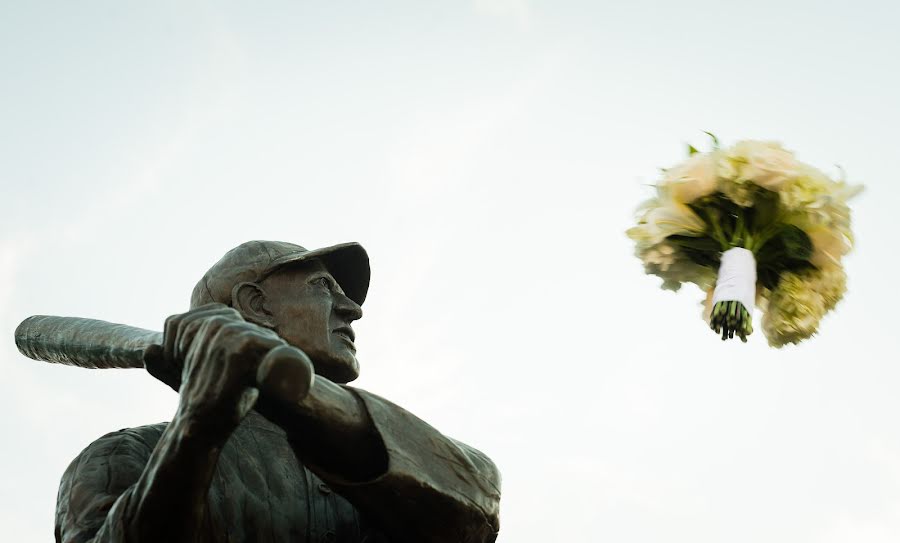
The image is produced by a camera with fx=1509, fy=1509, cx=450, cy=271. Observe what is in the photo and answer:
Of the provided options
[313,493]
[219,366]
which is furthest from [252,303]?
[219,366]

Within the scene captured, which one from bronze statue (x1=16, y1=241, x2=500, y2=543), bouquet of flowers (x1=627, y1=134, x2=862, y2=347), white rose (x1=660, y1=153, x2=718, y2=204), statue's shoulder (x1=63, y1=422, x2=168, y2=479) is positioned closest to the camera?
bronze statue (x1=16, y1=241, x2=500, y2=543)

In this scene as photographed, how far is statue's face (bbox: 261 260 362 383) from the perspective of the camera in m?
6.93

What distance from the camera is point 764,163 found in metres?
7.85

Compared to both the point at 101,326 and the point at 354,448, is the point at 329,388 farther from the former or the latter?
the point at 101,326

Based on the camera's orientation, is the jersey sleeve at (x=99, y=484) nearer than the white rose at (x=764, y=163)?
Yes

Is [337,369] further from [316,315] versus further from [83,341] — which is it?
[83,341]

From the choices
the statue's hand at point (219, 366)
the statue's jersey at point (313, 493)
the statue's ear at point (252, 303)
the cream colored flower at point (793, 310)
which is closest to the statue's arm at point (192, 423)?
the statue's hand at point (219, 366)

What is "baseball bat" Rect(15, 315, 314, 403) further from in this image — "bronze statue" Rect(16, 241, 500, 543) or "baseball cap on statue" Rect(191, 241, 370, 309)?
"baseball cap on statue" Rect(191, 241, 370, 309)

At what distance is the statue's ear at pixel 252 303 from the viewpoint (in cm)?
696

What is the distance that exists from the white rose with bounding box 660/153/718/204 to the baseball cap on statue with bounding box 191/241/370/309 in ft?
5.70

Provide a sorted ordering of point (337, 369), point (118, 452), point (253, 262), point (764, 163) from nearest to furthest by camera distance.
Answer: point (118, 452)
point (337, 369)
point (253, 262)
point (764, 163)

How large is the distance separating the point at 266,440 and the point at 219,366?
1764 millimetres

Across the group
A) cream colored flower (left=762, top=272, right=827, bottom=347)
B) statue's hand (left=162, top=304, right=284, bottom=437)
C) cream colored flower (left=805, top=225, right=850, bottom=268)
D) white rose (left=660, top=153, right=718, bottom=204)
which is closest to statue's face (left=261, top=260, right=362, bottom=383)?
statue's hand (left=162, top=304, right=284, bottom=437)

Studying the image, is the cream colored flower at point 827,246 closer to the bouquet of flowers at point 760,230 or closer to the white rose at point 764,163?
the bouquet of flowers at point 760,230
